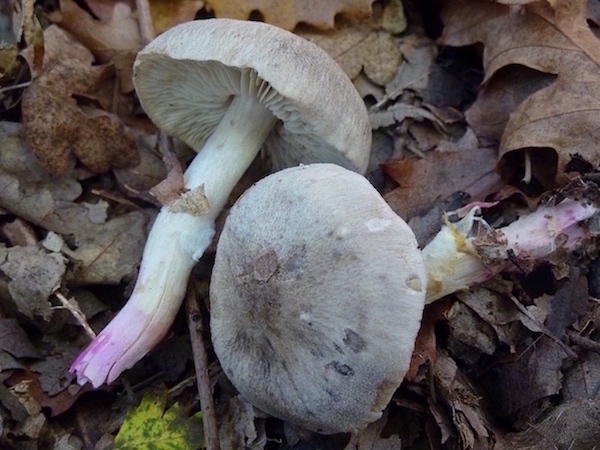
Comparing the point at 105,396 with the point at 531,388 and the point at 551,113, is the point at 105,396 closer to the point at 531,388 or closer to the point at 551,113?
the point at 531,388

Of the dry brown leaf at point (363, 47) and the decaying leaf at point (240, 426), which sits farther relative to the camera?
the dry brown leaf at point (363, 47)

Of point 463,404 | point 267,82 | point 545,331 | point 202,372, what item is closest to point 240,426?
point 202,372

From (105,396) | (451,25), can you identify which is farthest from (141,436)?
(451,25)

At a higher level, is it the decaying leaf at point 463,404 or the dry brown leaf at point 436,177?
the dry brown leaf at point 436,177

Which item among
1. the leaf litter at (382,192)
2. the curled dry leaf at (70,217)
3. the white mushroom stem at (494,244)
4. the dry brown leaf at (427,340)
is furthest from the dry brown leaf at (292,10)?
the dry brown leaf at (427,340)

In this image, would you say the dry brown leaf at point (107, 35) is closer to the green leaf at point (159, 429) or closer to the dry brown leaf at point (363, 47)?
the dry brown leaf at point (363, 47)

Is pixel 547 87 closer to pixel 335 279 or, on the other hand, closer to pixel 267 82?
pixel 267 82
